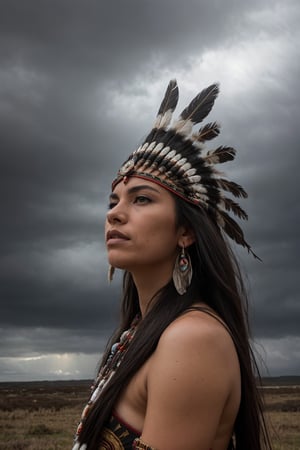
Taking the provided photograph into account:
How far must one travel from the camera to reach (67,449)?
672 inches

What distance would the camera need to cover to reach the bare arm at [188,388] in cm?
269

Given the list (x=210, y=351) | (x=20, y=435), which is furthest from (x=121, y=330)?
(x=20, y=435)

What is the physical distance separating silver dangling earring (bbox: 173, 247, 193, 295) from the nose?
1.34 feet

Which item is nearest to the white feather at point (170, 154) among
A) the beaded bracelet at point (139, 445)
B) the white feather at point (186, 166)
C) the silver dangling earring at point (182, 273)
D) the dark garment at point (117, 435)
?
the white feather at point (186, 166)

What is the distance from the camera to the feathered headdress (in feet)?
12.8

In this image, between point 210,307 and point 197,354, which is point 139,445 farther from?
point 210,307

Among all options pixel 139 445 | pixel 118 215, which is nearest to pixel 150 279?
pixel 118 215

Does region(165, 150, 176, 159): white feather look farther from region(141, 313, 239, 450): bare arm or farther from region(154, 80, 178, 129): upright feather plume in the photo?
region(141, 313, 239, 450): bare arm

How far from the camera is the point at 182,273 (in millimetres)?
3584

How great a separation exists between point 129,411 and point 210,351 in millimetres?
581

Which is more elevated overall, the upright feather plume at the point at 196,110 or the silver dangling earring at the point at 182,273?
the upright feather plume at the point at 196,110

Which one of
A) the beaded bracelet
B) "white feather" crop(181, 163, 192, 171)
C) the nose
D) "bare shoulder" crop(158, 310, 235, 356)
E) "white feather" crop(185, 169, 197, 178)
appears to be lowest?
the beaded bracelet

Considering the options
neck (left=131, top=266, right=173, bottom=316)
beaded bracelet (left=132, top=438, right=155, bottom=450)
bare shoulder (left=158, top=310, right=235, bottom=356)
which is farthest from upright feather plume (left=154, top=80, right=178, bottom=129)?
beaded bracelet (left=132, top=438, right=155, bottom=450)

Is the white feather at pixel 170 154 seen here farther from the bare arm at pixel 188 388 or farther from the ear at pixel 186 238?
the bare arm at pixel 188 388
